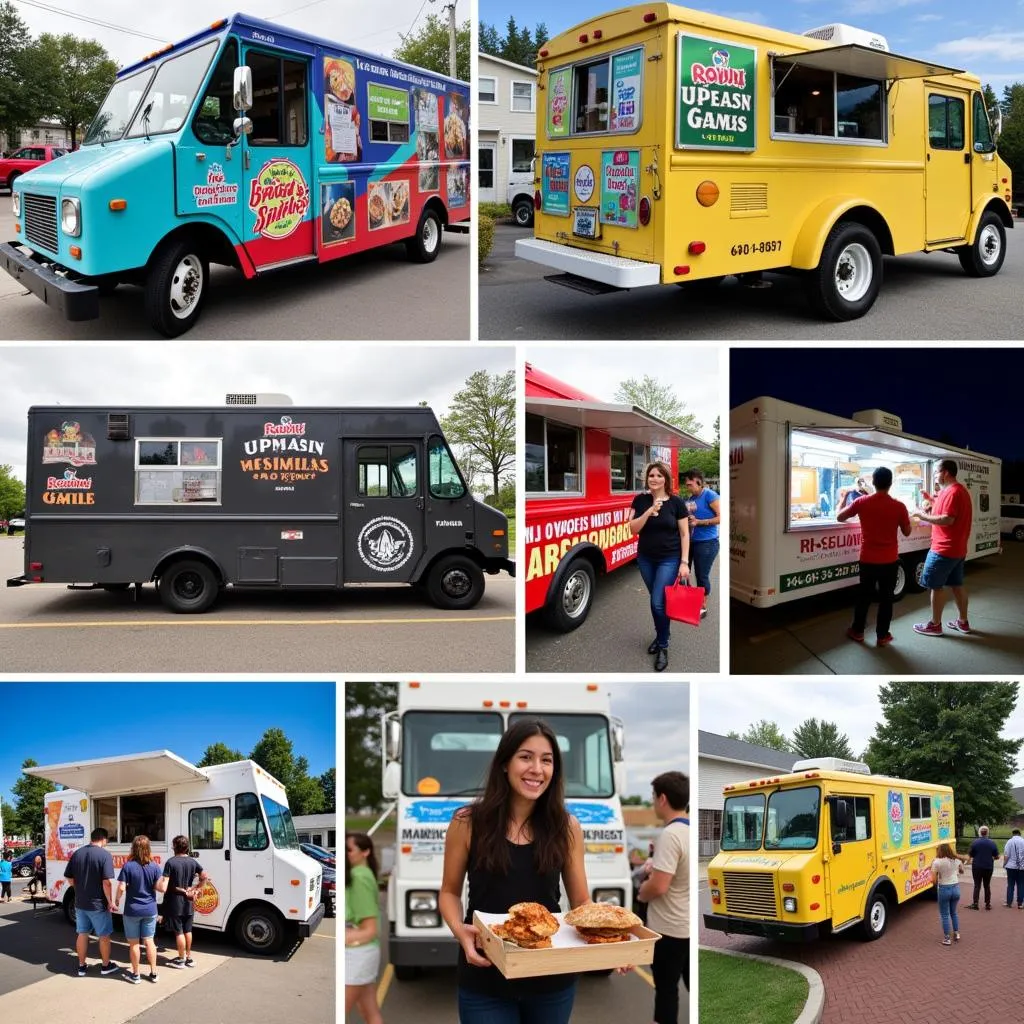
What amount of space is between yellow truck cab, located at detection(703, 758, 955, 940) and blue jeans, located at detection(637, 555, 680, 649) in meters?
2.51

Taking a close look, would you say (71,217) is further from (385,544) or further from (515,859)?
(515,859)

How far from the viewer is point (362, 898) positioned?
4395 millimetres

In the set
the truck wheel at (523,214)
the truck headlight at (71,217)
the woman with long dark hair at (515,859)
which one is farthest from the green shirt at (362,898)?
the truck wheel at (523,214)

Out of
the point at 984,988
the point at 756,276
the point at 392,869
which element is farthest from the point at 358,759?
the point at 756,276

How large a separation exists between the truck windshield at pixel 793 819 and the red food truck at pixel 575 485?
234 cm

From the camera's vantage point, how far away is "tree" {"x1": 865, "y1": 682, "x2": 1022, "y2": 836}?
6961mm

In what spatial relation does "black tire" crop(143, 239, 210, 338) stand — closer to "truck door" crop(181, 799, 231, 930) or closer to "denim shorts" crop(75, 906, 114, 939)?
"truck door" crop(181, 799, 231, 930)

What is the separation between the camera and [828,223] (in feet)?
23.1

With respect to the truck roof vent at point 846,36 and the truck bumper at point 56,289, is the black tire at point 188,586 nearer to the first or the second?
the truck bumper at point 56,289

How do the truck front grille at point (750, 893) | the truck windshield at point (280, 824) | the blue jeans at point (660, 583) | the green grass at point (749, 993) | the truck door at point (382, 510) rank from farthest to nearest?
the truck door at point (382, 510), the truck windshield at point (280, 824), the truck front grille at point (750, 893), the blue jeans at point (660, 583), the green grass at point (749, 993)

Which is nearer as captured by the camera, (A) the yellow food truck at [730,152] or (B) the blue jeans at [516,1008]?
(B) the blue jeans at [516,1008]

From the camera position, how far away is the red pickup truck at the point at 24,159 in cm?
2195

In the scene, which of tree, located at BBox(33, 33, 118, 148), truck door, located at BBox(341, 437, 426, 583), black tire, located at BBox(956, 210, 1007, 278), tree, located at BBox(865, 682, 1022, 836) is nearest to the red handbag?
tree, located at BBox(865, 682, 1022, 836)

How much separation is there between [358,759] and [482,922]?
2.22 m
